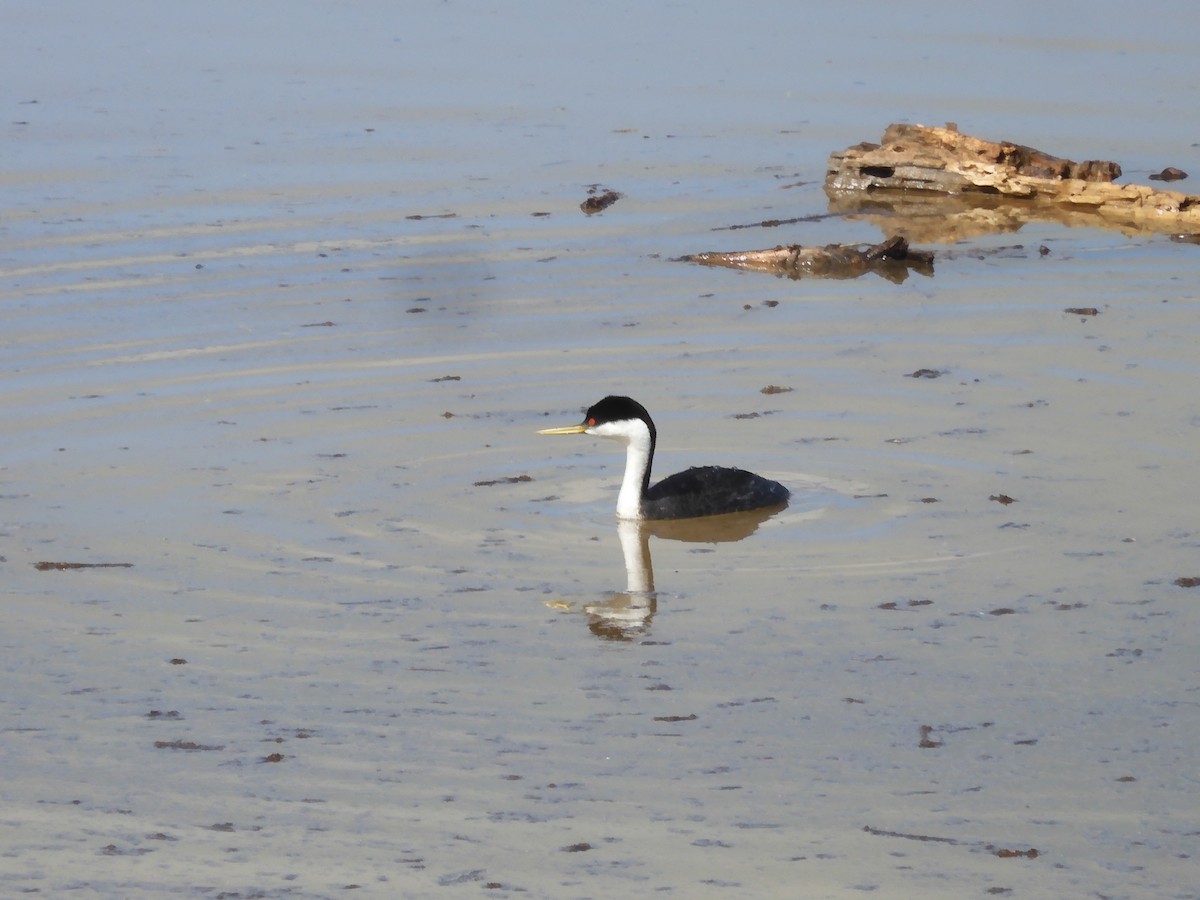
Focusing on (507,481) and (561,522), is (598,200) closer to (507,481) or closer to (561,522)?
(507,481)

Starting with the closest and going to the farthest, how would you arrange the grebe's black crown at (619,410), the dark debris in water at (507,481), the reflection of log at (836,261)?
the grebe's black crown at (619,410) → the dark debris in water at (507,481) → the reflection of log at (836,261)

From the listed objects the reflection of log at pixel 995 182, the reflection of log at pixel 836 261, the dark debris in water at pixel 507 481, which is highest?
the reflection of log at pixel 995 182

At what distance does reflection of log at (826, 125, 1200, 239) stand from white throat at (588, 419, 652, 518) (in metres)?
7.80

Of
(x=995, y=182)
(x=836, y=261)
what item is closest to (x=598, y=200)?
(x=836, y=261)

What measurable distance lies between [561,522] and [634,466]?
583 millimetres

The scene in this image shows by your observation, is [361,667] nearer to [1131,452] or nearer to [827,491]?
[827,491]

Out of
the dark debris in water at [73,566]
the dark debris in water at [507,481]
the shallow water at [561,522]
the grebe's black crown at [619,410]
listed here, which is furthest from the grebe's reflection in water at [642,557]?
the dark debris in water at [73,566]

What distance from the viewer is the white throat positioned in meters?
12.0

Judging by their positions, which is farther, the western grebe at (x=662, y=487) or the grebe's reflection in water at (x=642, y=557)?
the western grebe at (x=662, y=487)

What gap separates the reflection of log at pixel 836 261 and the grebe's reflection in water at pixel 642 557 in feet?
19.0

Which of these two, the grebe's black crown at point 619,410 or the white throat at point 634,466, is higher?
the grebe's black crown at point 619,410

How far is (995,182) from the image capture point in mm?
19594

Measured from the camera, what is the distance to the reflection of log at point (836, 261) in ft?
57.0

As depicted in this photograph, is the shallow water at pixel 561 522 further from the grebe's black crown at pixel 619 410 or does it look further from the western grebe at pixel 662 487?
the grebe's black crown at pixel 619 410
